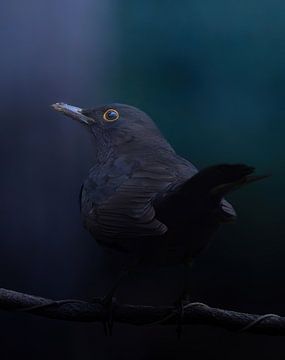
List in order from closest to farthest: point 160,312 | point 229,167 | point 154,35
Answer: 1. point 229,167
2. point 160,312
3. point 154,35

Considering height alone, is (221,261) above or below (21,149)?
below

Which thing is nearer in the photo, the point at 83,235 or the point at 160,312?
the point at 160,312

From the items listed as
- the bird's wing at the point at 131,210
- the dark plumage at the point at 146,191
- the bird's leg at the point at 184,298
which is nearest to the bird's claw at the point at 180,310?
the bird's leg at the point at 184,298

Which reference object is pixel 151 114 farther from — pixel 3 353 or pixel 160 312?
pixel 3 353

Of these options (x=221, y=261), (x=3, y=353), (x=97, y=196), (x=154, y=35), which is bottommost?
(x=3, y=353)

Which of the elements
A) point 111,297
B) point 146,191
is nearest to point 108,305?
point 111,297

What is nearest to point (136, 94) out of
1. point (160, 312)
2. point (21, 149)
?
point (21, 149)
